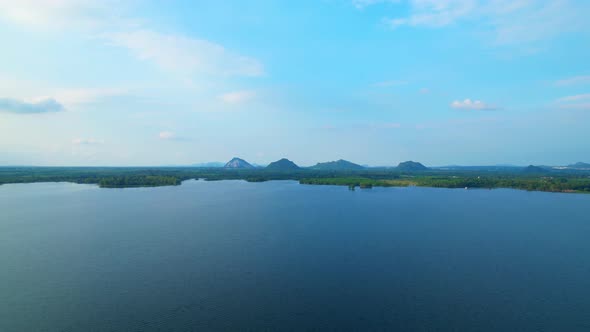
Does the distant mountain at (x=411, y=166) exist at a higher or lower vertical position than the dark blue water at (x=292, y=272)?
higher

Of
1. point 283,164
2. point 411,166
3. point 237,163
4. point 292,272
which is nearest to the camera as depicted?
point 292,272

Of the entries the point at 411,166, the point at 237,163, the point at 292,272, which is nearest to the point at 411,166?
the point at 411,166

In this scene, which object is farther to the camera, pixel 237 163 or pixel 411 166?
pixel 237 163

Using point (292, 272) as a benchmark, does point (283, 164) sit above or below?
above

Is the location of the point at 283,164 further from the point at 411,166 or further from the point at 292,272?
the point at 292,272

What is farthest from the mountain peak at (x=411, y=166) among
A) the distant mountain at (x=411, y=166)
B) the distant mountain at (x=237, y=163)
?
the distant mountain at (x=237, y=163)

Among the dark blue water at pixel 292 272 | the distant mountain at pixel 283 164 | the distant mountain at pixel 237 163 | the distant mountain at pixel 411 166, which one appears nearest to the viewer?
the dark blue water at pixel 292 272

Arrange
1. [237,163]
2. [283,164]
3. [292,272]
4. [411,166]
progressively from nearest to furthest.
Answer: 1. [292,272]
2. [283,164]
3. [411,166]
4. [237,163]

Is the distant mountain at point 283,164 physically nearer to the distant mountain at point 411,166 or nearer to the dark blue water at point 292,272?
the distant mountain at point 411,166

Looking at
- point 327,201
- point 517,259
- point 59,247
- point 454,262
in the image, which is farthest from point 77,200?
point 517,259

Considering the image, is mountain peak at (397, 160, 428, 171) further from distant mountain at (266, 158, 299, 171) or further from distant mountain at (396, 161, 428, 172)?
distant mountain at (266, 158, 299, 171)
